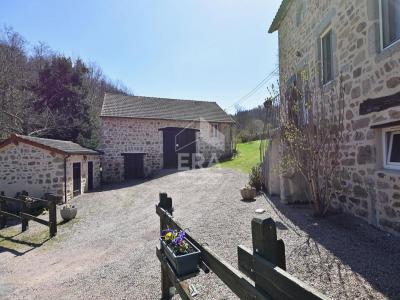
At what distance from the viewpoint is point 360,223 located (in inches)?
202

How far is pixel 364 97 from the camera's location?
202 inches

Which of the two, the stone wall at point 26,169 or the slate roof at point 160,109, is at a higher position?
the slate roof at point 160,109

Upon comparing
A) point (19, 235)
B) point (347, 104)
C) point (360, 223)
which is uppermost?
point (347, 104)

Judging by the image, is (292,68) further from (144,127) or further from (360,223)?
(144,127)

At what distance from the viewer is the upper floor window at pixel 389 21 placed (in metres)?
4.43

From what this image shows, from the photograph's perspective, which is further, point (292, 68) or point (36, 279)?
point (292, 68)

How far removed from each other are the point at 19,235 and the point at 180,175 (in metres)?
8.67

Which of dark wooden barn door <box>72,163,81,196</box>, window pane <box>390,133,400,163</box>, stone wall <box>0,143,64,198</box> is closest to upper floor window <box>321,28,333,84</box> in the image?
window pane <box>390,133,400,163</box>

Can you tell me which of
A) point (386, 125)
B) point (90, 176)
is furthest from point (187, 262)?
point (90, 176)

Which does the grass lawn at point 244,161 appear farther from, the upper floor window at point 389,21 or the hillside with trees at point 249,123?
the upper floor window at point 389,21

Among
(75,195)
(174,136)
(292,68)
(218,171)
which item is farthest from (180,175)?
A: (292,68)

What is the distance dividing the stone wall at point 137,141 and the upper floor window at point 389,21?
48.2 feet

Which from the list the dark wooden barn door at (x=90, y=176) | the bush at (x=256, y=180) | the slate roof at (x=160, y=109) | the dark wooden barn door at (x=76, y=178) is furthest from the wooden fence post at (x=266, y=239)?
the slate roof at (x=160, y=109)

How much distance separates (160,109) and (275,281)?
18831 millimetres
